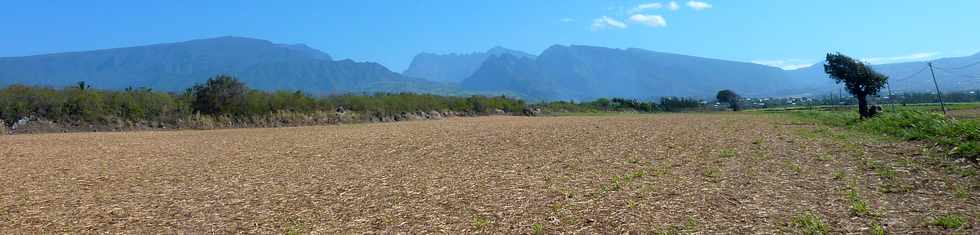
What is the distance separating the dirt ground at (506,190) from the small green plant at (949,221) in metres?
0.08

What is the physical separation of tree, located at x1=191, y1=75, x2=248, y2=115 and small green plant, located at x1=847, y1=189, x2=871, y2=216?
33935 millimetres

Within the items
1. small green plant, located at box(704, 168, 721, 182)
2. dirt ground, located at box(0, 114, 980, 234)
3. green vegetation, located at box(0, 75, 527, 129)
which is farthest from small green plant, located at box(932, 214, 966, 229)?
green vegetation, located at box(0, 75, 527, 129)

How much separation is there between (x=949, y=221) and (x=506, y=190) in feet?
17.7

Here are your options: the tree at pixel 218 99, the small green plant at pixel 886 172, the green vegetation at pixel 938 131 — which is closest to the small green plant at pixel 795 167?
the small green plant at pixel 886 172

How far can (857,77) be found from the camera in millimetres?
28438

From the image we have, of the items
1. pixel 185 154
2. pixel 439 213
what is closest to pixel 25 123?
pixel 185 154

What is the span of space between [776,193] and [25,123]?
3169cm

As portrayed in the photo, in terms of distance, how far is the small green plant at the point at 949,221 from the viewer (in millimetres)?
5848

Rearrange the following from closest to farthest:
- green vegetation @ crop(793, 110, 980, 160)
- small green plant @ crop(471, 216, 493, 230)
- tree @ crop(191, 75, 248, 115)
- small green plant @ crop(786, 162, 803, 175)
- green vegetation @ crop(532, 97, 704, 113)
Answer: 1. small green plant @ crop(471, 216, 493, 230)
2. small green plant @ crop(786, 162, 803, 175)
3. green vegetation @ crop(793, 110, 980, 160)
4. tree @ crop(191, 75, 248, 115)
5. green vegetation @ crop(532, 97, 704, 113)

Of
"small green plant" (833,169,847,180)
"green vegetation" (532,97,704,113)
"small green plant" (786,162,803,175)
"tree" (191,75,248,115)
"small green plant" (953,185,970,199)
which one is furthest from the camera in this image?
"green vegetation" (532,97,704,113)

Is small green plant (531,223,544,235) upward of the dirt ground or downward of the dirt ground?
downward

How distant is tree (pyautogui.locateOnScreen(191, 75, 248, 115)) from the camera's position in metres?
35.3

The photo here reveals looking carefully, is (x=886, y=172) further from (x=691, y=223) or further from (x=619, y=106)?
(x=619, y=106)

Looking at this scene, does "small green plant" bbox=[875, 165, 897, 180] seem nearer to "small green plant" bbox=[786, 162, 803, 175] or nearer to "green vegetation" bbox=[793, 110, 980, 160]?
"small green plant" bbox=[786, 162, 803, 175]
